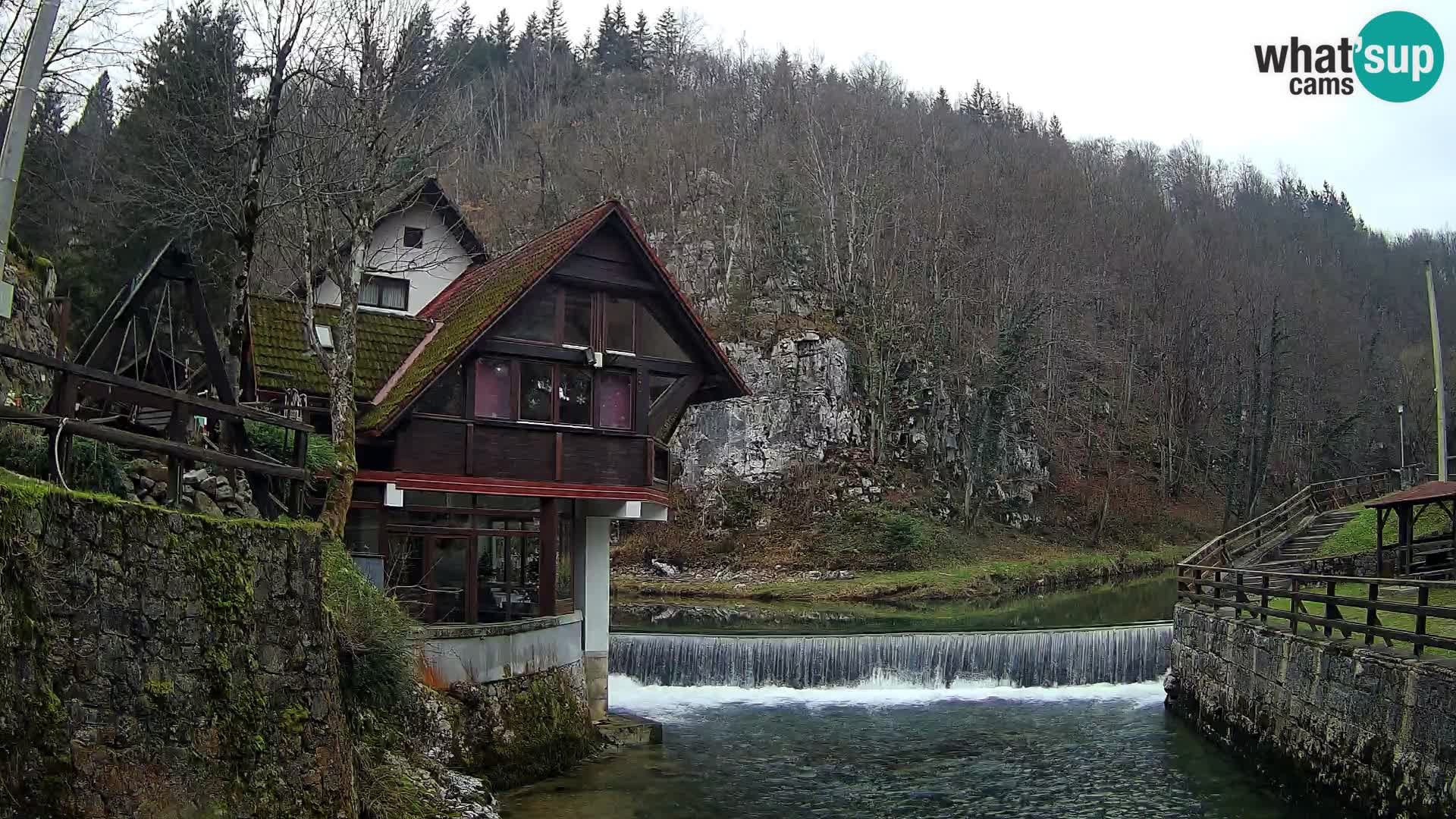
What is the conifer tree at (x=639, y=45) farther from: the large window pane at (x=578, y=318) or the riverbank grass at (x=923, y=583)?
the large window pane at (x=578, y=318)

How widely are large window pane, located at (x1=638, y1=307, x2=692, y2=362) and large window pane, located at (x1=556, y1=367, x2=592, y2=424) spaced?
126 centimetres

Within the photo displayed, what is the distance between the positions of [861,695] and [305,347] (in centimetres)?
1408

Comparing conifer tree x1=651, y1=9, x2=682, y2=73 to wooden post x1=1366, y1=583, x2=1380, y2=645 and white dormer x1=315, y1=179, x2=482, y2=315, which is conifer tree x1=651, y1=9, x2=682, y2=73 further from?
wooden post x1=1366, y1=583, x2=1380, y2=645

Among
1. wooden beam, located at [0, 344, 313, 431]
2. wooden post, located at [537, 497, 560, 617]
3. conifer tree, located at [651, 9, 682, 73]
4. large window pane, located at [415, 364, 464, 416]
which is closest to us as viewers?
wooden beam, located at [0, 344, 313, 431]

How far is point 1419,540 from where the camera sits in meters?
28.0

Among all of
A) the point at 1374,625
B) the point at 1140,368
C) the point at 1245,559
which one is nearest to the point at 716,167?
the point at 1140,368

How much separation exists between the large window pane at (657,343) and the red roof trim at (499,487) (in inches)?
100

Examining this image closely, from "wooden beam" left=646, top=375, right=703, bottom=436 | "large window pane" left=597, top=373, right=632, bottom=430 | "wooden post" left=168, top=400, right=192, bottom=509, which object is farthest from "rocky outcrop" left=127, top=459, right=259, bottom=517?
"wooden beam" left=646, top=375, right=703, bottom=436

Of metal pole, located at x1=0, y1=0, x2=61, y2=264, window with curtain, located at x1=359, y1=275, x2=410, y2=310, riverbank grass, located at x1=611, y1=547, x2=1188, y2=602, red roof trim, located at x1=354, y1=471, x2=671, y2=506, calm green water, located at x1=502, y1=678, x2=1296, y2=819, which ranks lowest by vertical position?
calm green water, located at x1=502, y1=678, x2=1296, y2=819

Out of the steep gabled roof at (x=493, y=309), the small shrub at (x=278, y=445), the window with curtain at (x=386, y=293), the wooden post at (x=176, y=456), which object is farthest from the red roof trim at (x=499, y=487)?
the window with curtain at (x=386, y=293)

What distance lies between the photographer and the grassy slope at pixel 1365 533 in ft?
104

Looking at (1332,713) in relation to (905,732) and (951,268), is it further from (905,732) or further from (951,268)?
(951,268)

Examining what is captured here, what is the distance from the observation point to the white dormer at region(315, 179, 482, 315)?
1008 inches

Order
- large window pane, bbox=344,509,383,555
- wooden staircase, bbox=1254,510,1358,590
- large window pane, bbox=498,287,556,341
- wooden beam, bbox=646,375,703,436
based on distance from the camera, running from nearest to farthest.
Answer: large window pane, bbox=344,509,383,555 → large window pane, bbox=498,287,556,341 → wooden beam, bbox=646,375,703,436 → wooden staircase, bbox=1254,510,1358,590
